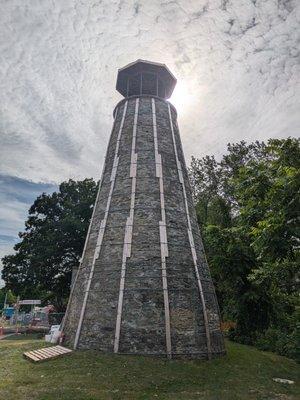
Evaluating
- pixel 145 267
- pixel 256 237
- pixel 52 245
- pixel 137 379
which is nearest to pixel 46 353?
pixel 137 379

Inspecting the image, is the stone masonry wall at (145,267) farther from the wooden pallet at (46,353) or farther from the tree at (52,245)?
the tree at (52,245)

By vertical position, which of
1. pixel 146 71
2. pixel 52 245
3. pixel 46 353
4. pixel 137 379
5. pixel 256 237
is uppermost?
pixel 146 71

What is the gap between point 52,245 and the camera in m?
33.6

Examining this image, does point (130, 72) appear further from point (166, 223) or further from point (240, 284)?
point (240, 284)

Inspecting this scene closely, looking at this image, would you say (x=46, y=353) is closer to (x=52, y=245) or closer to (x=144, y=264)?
(x=144, y=264)

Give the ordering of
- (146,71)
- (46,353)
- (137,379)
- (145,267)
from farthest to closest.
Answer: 1. (146,71)
2. (145,267)
3. (46,353)
4. (137,379)

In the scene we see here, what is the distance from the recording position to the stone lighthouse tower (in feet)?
50.3

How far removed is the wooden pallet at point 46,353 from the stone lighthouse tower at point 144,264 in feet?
2.42

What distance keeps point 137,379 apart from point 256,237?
7130 mm

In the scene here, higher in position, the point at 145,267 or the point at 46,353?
the point at 145,267

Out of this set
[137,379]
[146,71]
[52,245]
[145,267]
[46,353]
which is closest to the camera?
[137,379]

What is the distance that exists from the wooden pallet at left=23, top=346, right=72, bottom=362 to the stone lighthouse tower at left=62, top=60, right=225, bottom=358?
737 mm

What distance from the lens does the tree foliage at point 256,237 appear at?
478 inches

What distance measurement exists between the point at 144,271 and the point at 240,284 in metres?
11.0
